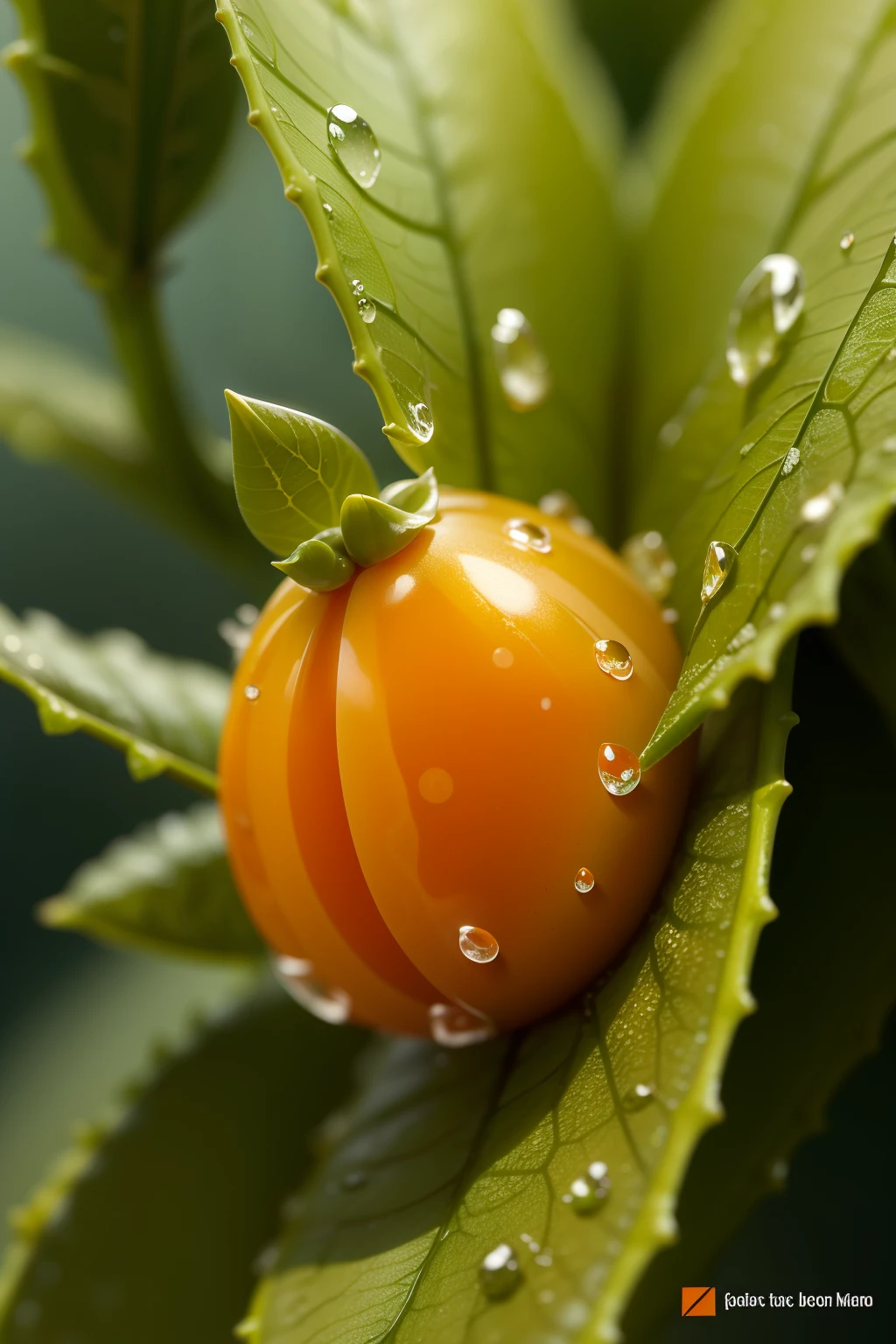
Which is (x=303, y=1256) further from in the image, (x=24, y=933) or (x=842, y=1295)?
(x=24, y=933)

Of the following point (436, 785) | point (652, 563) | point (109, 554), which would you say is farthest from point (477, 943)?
point (109, 554)

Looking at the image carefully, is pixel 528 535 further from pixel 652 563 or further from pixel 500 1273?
pixel 500 1273

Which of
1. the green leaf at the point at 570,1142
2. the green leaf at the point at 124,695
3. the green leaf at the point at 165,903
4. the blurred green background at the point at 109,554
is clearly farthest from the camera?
the blurred green background at the point at 109,554

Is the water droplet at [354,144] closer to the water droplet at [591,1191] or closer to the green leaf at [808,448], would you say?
the green leaf at [808,448]

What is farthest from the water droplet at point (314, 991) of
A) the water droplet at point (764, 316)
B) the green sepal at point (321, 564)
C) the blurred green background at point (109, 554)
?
the blurred green background at point (109, 554)

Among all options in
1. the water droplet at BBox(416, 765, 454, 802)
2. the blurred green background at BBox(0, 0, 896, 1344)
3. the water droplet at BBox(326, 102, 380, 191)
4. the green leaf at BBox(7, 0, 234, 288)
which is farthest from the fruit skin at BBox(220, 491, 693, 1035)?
the blurred green background at BBox(0, 0, 896, 1344)
